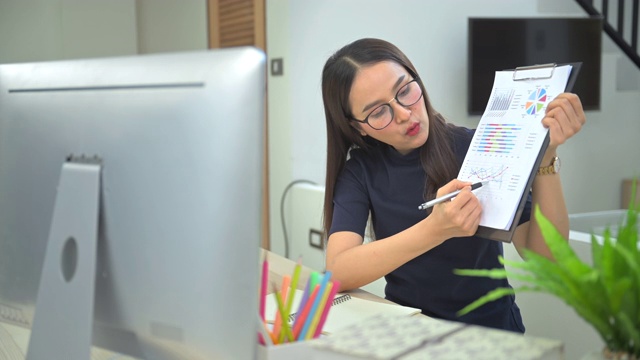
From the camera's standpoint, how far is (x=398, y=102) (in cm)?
163

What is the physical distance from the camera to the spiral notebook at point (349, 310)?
1.29 meters

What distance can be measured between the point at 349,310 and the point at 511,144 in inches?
17.5

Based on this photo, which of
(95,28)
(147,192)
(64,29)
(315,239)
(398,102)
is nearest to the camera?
(147,192)

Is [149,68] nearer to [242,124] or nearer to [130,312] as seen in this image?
[242,124]

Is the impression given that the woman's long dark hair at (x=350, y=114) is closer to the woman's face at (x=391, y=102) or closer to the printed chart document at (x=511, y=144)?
the woman's face at (x=391, y=102)

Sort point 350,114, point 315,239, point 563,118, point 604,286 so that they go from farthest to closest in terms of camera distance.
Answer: point 315,239, point 350,114, point 563,118, point 604,286

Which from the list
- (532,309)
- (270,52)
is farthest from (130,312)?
(270,52)

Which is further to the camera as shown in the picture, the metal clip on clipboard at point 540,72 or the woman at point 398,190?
the woman at point 398,190


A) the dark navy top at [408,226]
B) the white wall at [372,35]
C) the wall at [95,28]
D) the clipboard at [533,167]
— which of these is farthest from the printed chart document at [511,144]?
the wall at [95,28]

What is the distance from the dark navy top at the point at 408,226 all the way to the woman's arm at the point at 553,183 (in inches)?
2.0

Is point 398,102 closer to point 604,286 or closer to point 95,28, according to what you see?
point 604,286

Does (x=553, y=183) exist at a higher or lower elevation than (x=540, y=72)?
lower

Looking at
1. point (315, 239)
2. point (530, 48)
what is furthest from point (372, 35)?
point (315, 239)

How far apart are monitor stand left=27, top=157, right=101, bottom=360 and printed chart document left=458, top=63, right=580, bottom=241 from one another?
0.79 m
